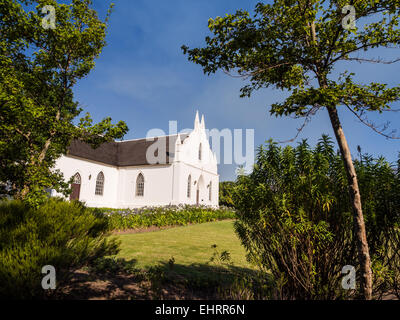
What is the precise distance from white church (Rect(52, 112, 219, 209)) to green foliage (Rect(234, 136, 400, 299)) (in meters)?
22.8

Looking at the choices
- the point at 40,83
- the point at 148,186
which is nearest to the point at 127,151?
the point at 148,186

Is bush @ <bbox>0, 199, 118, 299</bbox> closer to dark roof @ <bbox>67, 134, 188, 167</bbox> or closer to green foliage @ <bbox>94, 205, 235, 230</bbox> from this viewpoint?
green foliage @ <bbox>94, 205, 235, 230</bbox>

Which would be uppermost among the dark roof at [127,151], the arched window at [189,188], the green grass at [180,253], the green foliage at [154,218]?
the dark roof at [127,151]

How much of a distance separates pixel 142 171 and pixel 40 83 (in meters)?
20.9

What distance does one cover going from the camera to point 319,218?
159 inches

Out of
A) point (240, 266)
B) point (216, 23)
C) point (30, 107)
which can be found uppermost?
point (216, 23)

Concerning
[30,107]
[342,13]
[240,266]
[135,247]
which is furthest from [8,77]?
[240,266]

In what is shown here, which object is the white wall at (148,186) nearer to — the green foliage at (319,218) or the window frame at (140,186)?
the window frame at (140,186)

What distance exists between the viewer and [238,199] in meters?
4.75

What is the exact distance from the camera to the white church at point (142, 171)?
25.8 m

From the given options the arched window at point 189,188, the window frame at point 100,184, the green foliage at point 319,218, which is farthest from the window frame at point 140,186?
the green foliage at point 319,218

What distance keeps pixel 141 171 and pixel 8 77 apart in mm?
22831

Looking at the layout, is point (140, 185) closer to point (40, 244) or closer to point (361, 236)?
point (40, 244)
